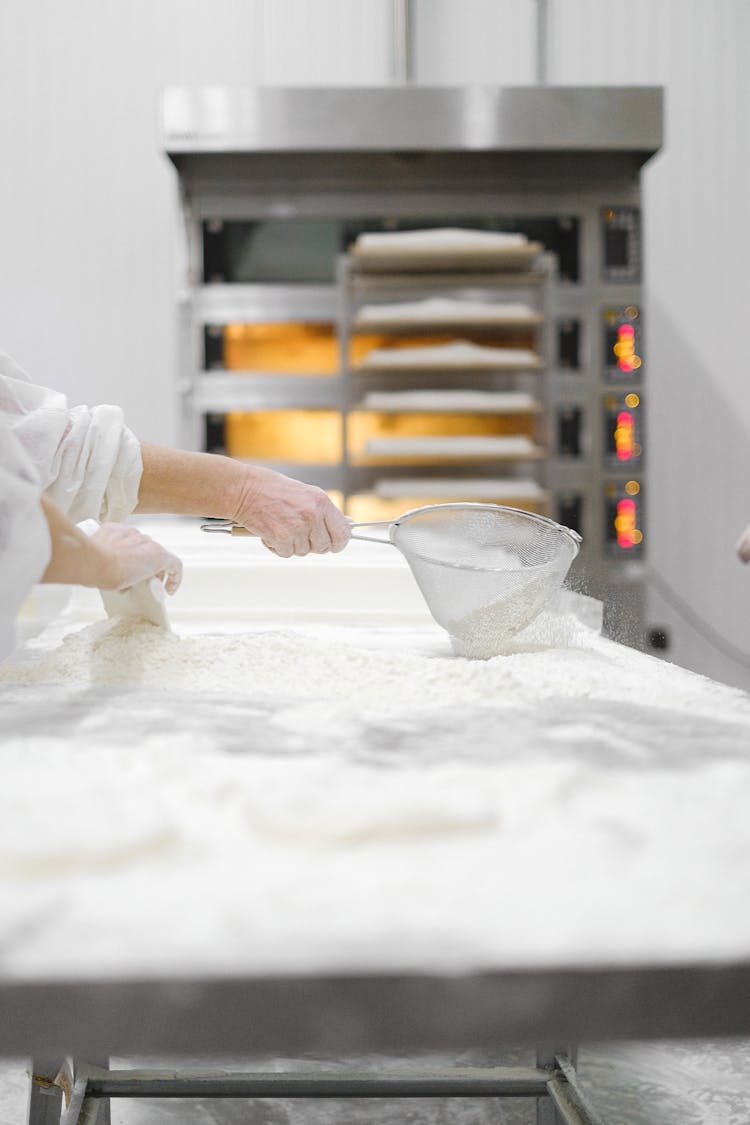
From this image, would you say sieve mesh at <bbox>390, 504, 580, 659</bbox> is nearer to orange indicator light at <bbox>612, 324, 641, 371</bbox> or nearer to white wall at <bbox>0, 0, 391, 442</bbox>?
orange indicator light at <bbox>612, 324, 641, 371</bbox>

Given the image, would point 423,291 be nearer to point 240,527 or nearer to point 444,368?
point 444,368

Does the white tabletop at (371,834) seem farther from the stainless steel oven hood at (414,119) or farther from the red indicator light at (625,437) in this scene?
the stainless steel oven hood at (414,119)

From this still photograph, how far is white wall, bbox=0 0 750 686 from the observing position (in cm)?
330

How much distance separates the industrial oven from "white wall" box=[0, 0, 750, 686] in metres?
0.67

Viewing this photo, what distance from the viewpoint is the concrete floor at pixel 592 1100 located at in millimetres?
1363

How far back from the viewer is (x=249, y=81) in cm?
332

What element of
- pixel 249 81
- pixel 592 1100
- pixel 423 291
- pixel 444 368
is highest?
pixel 249 81

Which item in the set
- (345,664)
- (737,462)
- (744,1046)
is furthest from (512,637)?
(737,462)

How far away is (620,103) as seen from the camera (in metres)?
2.59

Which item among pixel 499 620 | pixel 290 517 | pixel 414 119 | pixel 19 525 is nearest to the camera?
pixel 19 525

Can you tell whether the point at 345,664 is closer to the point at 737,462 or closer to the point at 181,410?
the point at 181,410

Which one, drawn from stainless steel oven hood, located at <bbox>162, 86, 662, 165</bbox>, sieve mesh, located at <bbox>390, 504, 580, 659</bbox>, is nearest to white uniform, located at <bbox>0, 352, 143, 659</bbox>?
sieve mesh, located at <bbox>390, 504, 580, 659</bbox>

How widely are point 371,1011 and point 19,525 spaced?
1.26 feet

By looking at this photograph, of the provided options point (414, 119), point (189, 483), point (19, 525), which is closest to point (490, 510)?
point (189, 483)
